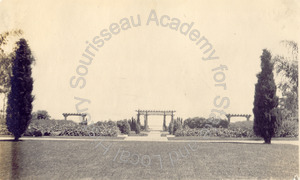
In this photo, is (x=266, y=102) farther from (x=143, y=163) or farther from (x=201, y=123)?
(x=201, y=123)

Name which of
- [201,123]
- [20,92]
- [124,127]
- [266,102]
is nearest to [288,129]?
[266,102]

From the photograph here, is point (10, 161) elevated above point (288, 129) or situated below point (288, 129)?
below

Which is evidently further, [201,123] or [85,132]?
[201,123]

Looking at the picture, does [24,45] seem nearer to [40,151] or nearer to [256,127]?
[40,151]

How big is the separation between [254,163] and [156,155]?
3.36m

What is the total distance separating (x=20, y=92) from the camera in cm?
1498

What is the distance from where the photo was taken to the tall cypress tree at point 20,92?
49.0 ft

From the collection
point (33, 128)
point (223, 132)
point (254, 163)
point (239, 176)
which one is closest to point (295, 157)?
point (254, 163)

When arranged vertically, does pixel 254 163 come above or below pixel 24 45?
below

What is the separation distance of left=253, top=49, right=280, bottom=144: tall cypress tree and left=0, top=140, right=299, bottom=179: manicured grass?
3.28m

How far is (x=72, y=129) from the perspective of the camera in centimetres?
1808

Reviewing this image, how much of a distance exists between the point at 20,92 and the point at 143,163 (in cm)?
897

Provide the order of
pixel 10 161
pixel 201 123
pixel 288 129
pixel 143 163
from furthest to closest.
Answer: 1. pixel 201 123
2. pixel 288 129
3. pixel 10 161
4. pixel 143 163

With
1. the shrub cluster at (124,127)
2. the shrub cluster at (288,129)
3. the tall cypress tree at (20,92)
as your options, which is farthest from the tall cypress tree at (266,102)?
the tall cypress tree at (20,92)
